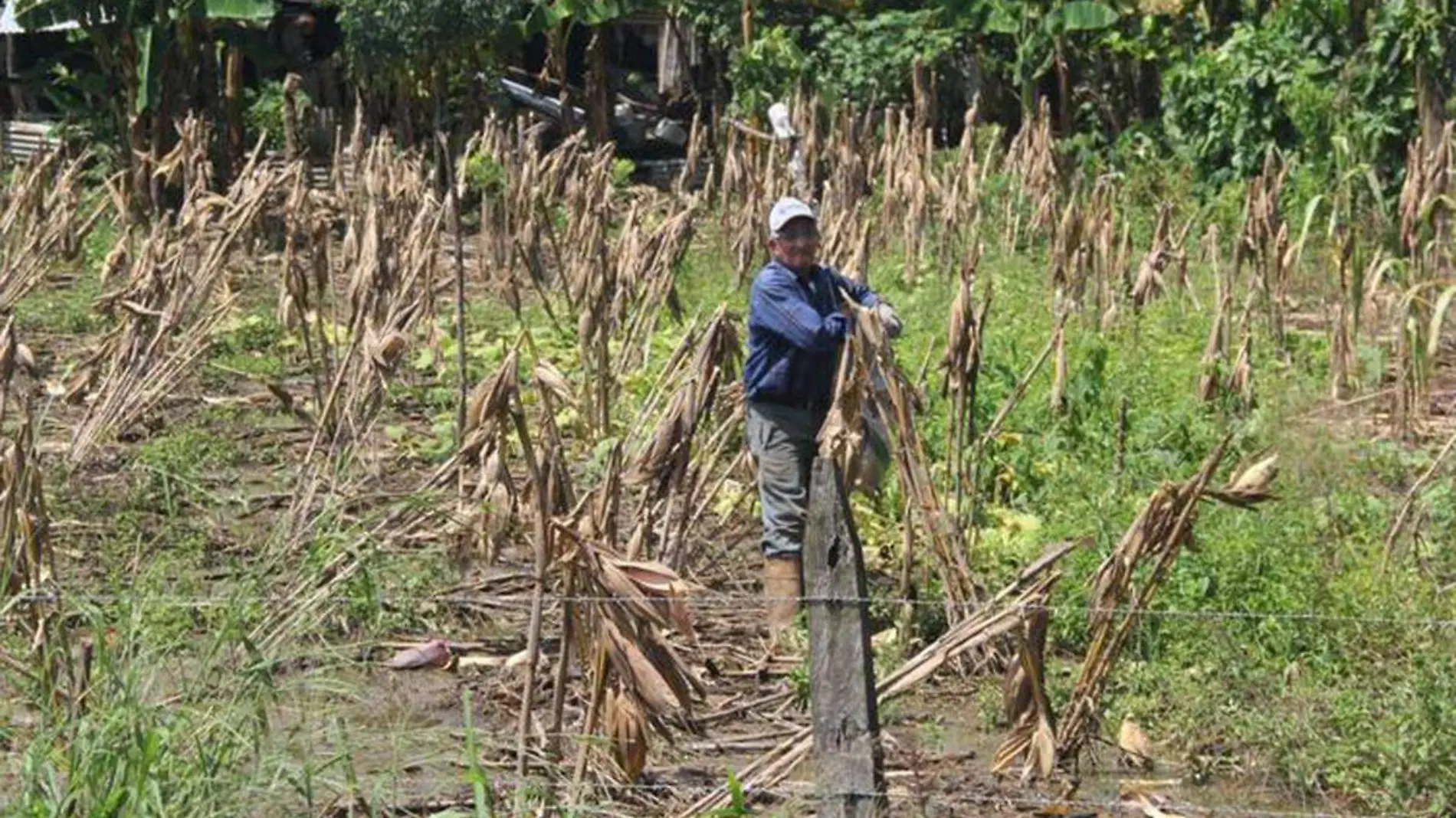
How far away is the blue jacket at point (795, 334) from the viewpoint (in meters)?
6.75

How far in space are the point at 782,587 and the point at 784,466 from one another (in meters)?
0.36

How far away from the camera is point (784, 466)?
7031mm

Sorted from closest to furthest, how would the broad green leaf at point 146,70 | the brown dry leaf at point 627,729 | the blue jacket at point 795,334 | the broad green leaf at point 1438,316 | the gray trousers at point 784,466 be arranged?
the brown dry leaf at point 627,729
the blue jacket at point 795,334
the gray trousers at point 784,466
the broad green leaf at point 1438,316
the broad green leaf at point 146,70

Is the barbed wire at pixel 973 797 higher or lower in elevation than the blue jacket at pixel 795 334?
lower

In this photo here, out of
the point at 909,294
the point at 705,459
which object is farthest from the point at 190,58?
the point at 705,459

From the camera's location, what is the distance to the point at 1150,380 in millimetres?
9688

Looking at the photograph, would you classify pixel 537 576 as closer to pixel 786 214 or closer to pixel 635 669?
pixel 635 669

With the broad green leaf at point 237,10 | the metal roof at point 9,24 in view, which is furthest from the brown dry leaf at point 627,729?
the metal roof at point 9,24

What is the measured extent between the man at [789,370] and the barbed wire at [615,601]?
257mm

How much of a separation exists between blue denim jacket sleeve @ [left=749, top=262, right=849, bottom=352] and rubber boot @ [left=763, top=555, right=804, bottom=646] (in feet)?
2.23

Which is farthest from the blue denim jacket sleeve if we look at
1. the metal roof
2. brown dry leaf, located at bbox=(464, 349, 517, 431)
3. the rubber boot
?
the metal roof

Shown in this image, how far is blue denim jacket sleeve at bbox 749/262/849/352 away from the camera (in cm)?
673

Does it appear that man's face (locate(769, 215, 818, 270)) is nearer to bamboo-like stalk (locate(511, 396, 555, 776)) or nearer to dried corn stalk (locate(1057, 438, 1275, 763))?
dried corn stalk (locate(1057, 438, 1275, 763))

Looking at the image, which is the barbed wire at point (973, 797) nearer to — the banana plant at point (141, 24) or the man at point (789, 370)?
the man at point (789, 370)
